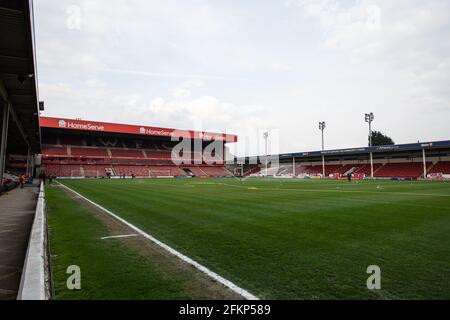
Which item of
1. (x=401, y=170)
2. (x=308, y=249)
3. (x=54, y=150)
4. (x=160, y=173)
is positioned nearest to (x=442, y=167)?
(x=401, y=170)

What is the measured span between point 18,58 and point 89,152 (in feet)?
194

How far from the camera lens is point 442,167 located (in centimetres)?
4772

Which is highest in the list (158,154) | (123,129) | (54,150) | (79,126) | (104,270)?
(79,126)

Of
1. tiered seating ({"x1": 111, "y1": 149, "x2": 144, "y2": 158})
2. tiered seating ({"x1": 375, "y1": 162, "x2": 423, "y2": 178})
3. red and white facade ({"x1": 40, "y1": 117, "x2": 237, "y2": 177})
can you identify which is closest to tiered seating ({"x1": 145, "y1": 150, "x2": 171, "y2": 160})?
red and white facade ({"x1": 40, "y1": 117, "x2": 237, "y2": 177})

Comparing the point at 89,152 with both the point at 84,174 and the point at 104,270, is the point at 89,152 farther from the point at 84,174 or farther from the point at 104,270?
the point at 104,270

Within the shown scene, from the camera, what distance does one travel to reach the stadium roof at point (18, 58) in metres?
7.66

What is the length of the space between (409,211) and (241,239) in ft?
24.2

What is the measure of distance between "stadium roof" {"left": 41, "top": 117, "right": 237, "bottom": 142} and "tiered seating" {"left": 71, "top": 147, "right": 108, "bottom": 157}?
5977 mm

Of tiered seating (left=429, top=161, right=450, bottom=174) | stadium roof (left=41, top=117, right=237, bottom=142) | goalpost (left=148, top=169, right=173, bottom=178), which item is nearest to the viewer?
tiered seating (left=429, top=161, right=450, bottom=174)

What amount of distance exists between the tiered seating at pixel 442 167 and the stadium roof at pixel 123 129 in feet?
152

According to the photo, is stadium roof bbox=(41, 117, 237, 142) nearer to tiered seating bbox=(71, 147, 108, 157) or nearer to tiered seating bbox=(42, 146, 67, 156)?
tiered seating bbox=(42, 146, 67, 156)

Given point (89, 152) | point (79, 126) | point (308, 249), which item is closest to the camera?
point (308, 249)

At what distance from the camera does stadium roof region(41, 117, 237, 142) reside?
187 ft
